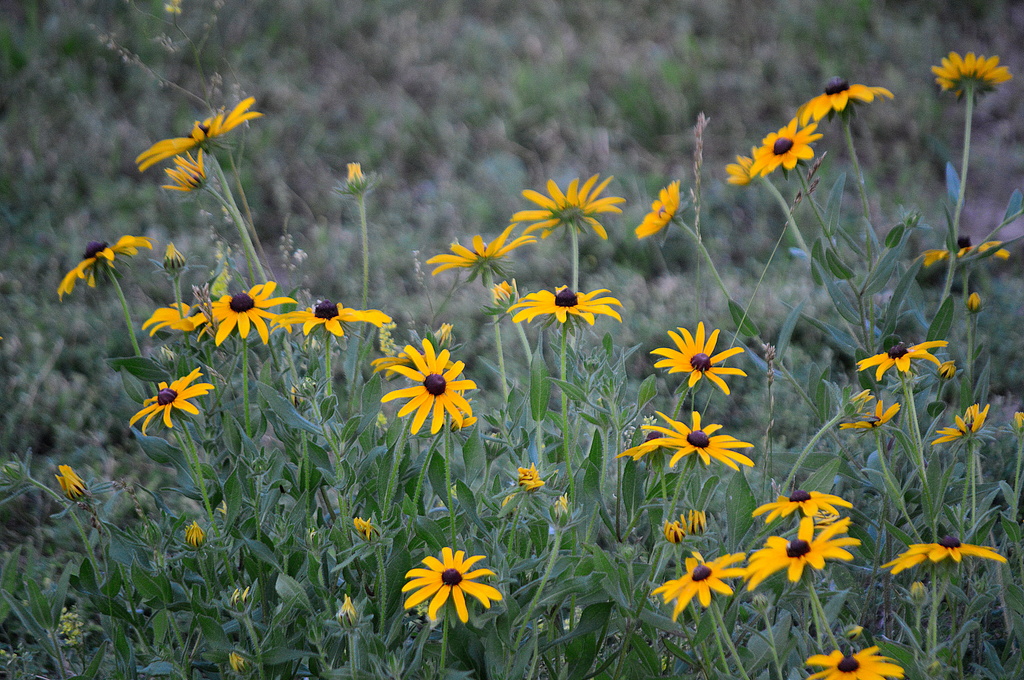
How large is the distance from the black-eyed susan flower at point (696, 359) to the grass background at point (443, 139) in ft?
4.68

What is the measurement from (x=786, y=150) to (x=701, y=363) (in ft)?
2.02

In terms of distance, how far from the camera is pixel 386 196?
452 centimetres

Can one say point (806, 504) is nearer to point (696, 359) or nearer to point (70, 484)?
point (696, 359)

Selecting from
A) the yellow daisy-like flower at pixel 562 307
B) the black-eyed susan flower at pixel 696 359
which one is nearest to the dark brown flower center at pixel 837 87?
the black-eyed susan flower at pixel 696 359

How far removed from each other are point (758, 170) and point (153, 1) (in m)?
4.76

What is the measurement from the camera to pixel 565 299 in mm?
1500

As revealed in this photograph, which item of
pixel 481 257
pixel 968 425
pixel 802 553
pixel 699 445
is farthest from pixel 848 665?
pixel 481 257

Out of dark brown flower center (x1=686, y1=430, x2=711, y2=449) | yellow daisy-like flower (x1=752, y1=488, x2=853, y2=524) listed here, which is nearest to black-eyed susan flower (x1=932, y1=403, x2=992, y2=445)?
yellow daisy-like flower (x1=752, y1=488, x2=853, y2=524)

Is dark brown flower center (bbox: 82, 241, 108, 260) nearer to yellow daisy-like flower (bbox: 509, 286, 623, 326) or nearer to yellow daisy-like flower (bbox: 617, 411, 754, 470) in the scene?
yellow daisy-like flower (bbox: 509, 286, 623, 326)

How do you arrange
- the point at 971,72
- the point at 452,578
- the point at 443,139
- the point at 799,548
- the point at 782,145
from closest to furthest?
1. the point at 799,548
2. the point at 452,578
3. the point at 782,145
4. the point at 971,72
5. the point at 443,139

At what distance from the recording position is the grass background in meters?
3.43

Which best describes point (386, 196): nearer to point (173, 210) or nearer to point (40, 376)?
point (173, 210)

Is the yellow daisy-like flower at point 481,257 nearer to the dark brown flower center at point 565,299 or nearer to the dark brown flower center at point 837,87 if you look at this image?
the dark brown flower center at point 565,299

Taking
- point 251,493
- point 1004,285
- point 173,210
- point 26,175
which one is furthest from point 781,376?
point 26,175
